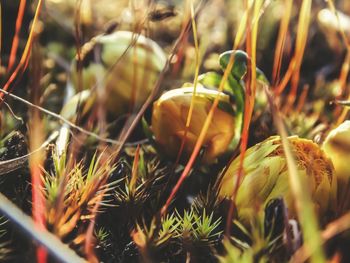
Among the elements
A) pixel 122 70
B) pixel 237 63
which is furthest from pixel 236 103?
pixel 122 70

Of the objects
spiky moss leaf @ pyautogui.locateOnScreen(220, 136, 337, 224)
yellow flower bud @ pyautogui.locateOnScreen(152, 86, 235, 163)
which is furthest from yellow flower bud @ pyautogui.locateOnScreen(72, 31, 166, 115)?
spiky moss leaf @ pyautogui.locateOnScreen(220, 136, 337, 224)

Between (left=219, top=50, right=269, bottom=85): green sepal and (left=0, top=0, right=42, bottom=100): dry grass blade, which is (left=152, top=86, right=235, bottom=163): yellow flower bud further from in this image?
(left=0, top=0, right=42, bottom=100): dry grass blade

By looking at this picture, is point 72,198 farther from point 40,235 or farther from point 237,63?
point 237,63

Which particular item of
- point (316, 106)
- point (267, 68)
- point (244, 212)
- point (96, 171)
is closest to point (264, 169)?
point (244, 212)

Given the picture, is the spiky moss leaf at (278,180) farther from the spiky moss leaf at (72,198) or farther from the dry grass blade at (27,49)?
the dry grass blade at (27,49)

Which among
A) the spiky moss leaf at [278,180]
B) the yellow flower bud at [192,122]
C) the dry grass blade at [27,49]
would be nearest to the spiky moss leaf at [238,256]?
the spiky moss leaf at [278,180]

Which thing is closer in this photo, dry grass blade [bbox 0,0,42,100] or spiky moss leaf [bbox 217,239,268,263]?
spiky moss leaf [bbox 217,239,268,263]
